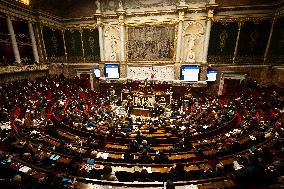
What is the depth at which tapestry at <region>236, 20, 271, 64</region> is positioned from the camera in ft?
55.5

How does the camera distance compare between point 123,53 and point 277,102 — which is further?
point 123,53

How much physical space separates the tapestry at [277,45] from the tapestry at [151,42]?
951 centimetres

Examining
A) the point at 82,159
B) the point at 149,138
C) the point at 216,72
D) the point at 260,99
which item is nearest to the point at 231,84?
the point at 216,72

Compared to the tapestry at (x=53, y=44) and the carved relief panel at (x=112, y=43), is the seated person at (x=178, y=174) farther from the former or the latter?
the tapestry at (x=53, y=44)

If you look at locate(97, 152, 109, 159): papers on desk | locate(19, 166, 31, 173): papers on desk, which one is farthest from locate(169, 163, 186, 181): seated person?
locate(19, 166, 31, 173): papers on desk

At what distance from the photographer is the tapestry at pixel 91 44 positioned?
70.8ft

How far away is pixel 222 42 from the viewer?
722 inches

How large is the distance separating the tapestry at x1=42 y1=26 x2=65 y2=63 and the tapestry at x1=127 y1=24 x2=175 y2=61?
924 centimetres

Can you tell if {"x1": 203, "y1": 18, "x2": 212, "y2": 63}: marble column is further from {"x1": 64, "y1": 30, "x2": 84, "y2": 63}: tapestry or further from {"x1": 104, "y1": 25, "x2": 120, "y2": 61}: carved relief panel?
{"x1": 64, "y1": 30, "x2": 84, "y2": 63}: tapestry

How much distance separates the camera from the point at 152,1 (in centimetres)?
1895

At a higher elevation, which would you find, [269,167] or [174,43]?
[174,43]

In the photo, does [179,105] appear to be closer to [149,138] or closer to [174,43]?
[174,43]

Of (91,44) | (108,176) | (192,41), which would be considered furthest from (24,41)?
(108,176)

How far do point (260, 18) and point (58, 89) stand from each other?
21.6 m
